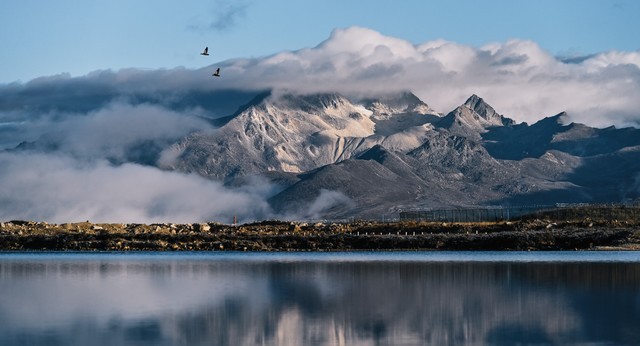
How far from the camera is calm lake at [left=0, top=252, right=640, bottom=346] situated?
2036 inches

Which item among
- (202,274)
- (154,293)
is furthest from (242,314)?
(202,274)

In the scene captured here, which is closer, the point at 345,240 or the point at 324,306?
the point at 324,306

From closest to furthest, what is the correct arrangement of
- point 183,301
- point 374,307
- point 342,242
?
point 374,307
point 183,301
point 342,242

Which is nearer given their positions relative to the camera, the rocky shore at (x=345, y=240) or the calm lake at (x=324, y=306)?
the calm lake at (x=324, y=306)

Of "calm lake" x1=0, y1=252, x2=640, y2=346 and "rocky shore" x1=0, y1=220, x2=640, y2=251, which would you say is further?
"rocky shore" x1=0, y1=220, x2=640, y2=251

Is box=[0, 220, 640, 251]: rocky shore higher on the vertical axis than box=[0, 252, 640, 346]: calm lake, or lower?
higher

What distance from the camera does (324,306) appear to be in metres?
66.4

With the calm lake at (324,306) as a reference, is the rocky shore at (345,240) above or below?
above

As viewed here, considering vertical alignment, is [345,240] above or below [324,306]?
above

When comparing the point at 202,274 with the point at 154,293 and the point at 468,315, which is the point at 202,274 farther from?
the point at 468,315

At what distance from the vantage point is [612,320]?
58.2m

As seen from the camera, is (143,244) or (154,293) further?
(143,244)

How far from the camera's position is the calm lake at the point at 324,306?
51719 millimetres

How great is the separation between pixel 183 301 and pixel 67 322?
13073mm
